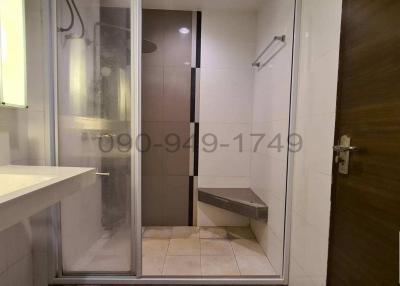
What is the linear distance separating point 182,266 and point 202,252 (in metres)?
0.26

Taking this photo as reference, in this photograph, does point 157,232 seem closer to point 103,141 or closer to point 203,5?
point 103,141


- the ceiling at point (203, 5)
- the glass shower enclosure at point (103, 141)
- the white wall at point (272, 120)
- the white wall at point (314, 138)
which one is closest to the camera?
the white wall at point (314, 138)

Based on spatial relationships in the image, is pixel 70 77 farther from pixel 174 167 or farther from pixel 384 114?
pixel 384 114

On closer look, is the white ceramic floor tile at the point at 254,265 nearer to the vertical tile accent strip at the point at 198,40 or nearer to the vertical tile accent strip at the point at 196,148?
the vertical tile accent strip at the point at 196,148

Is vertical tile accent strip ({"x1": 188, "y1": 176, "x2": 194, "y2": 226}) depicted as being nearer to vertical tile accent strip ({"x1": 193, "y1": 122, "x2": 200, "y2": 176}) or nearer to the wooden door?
vertical tile accent strip ({"x1": 193, "y1": 122, "x2": 200, "y2": 176})

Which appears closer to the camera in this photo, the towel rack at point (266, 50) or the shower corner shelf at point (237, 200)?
the towel rack at point (266, 50)

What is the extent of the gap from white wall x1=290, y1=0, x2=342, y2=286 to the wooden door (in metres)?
0.07

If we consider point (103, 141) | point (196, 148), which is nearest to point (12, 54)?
point (103, 141)

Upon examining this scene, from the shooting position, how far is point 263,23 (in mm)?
2127

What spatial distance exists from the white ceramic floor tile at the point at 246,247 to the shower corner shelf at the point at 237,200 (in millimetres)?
308

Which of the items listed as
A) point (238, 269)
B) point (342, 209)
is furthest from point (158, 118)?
point (342, 209)

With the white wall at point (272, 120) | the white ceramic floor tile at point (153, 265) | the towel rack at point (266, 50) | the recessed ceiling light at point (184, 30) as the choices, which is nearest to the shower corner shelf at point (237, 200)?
the white wall at point (272, 120)

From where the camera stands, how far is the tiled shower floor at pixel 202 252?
5.51 feet

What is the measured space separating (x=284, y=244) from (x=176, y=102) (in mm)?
1549
